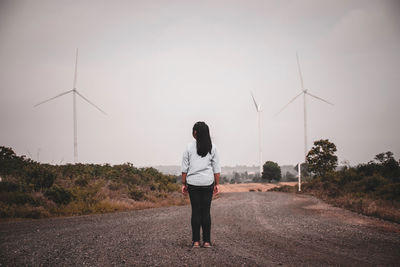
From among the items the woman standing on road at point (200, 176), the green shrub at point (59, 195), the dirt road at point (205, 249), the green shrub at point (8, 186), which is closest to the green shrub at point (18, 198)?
the green shrub at point (59, 195)

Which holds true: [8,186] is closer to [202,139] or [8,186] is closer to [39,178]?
[39,178]

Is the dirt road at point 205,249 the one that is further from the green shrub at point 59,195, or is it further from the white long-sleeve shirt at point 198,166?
the green shrub at point 59,195

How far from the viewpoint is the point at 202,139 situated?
5.31m

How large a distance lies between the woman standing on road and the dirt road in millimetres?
461

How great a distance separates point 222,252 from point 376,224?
5664mm

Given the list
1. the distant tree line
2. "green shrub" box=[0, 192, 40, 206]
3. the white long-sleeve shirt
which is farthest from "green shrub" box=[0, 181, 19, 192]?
the white long-sleeve shirt

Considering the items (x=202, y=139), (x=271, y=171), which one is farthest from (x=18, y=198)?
(x=271, y=171)

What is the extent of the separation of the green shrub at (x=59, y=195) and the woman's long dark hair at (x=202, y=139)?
31.2 feet

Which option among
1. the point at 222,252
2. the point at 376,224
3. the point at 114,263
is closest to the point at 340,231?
the point at 376,224

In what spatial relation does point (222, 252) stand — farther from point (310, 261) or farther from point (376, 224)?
point (376, 224)

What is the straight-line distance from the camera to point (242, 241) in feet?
18.9

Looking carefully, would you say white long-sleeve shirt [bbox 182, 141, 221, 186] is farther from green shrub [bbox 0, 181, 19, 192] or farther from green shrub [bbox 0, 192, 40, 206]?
green shrub [bbox 0, 181, 19, 192]

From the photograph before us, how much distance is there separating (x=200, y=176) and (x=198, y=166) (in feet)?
0.62

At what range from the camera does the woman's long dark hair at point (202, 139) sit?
5.29 meters
